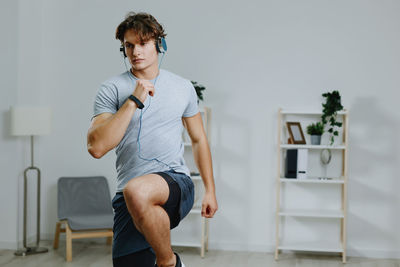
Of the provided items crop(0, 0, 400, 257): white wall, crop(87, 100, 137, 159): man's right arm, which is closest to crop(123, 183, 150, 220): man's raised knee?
crop(87, 100, 137, 159): man's right arm

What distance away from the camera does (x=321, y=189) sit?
476 cm

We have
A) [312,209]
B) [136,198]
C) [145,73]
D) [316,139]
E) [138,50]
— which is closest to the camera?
[136,198]

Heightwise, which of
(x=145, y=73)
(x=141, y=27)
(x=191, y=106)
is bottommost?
(x=191, y=106)

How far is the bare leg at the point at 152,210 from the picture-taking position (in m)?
1.94

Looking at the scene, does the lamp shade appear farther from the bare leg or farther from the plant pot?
the bare leg

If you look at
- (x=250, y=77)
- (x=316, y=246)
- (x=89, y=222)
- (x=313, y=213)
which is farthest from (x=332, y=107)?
(x=89, y=222)

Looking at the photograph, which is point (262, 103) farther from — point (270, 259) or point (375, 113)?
point (270, 259)

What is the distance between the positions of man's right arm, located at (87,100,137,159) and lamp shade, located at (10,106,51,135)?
8.96 feet

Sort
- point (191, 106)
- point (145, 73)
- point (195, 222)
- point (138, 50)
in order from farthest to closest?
point (195, 222)
point (191, 106)
point (145, 73)
point (138, 50)

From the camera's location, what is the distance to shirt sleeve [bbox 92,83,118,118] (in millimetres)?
2184

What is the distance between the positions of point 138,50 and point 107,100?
25cm

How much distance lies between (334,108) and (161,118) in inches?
101

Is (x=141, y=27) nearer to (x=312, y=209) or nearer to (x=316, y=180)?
(x=316, y=180)

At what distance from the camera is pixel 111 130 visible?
197cm
